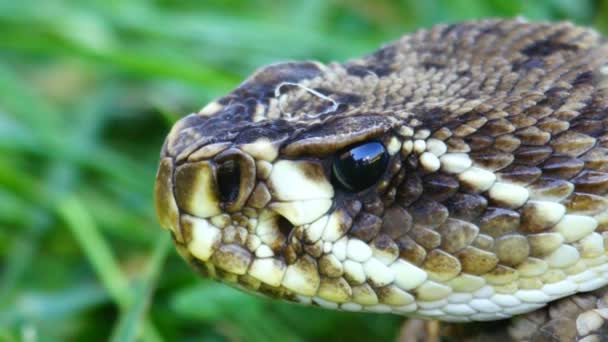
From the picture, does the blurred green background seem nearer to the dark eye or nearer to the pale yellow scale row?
A: the pale yellow scale row

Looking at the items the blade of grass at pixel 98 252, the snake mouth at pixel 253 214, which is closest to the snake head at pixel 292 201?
the snake mouth at pixel 253 214

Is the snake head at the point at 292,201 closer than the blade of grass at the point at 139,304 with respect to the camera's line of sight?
Yes

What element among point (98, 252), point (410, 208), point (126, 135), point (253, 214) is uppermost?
point (410, 208)

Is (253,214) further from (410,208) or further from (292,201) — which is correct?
(410,208)

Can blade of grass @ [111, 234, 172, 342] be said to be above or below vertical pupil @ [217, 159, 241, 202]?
below

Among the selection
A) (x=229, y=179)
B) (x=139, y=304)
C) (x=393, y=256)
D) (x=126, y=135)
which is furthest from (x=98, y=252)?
(x=393, y=256)

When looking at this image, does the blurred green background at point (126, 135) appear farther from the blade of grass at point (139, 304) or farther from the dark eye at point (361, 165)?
the dark eye at point (361, 165)

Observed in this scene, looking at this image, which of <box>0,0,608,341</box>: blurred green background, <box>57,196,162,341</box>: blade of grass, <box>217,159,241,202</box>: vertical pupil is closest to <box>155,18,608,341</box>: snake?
<box>217,159,241,202</box>: vertical pupil

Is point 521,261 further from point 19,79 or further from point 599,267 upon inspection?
point 19,79
